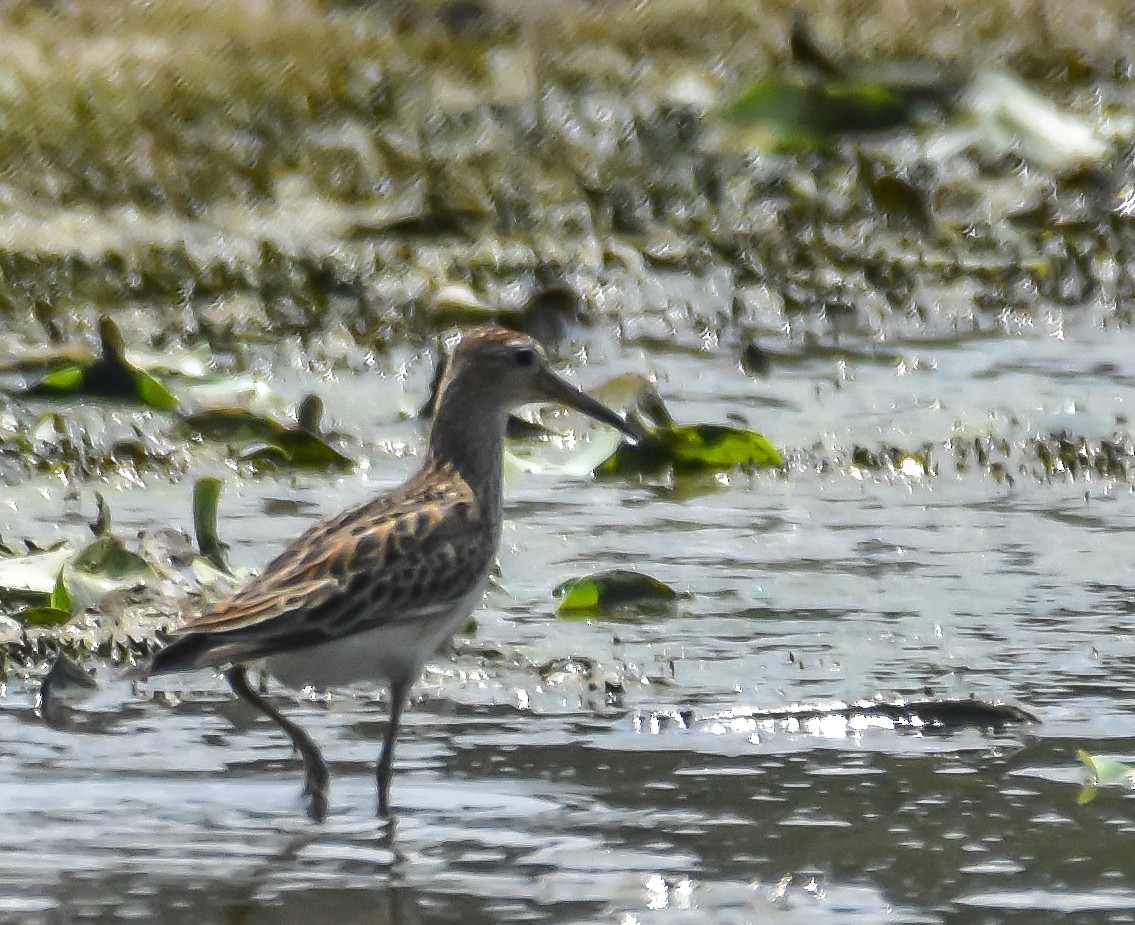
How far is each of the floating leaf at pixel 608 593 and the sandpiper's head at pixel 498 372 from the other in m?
0.50

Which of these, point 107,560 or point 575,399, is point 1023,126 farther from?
point 107,560

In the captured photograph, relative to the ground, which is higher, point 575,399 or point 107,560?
point 575,399

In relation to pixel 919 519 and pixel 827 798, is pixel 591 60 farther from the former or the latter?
pixel 827 798

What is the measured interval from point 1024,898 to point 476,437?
7.33 ft

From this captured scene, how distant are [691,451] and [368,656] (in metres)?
2.30

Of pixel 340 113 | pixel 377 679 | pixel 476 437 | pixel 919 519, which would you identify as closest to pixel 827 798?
pixel 377 679

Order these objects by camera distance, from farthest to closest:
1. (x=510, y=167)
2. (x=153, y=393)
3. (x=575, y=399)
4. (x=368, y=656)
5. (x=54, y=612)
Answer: (x=510, y=167), (x=153, y=393), (x=575, y=399), (x=54, y=612), (x=368, y=656)

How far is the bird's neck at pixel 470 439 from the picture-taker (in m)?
6.39

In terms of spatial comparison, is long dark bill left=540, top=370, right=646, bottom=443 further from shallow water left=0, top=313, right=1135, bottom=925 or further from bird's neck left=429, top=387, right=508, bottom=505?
shallow water left=0, top=313, right=1135, bottom=925

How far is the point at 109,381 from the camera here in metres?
8.08

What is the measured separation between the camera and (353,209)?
10469mm

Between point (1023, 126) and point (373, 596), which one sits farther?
point (1023, 126)

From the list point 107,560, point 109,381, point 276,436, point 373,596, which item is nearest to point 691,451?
point 276,436

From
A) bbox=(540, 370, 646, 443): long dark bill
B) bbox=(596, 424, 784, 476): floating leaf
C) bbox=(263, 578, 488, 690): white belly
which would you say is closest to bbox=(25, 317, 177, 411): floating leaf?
bbox=(596, 424, 784, 476): floating leaf
